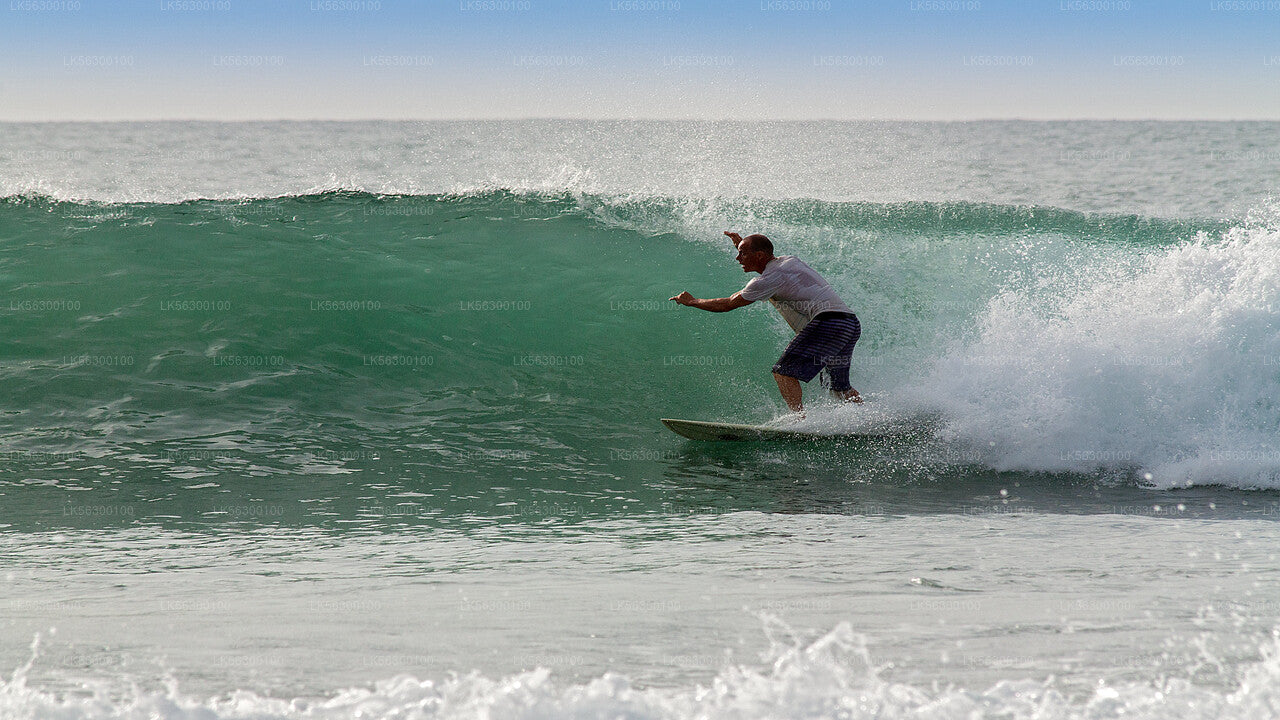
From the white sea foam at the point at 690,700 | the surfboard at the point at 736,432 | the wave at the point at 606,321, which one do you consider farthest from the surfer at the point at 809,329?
the white sea foam at the point at 690,700

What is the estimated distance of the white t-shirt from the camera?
6.85 m

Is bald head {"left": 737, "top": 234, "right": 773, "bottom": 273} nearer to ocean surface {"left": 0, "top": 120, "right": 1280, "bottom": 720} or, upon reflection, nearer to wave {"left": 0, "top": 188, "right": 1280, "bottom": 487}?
ocean surface {"left": 0, "top": 120, "right": 1280, "bottom": 720}

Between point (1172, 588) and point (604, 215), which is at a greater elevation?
point (604, 215)

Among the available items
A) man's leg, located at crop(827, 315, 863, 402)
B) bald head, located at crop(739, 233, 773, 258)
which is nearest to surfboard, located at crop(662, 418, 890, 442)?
man's leg, located at crop(827, 315, 863, 402)

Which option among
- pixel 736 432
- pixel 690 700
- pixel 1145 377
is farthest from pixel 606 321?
pixel 690 700

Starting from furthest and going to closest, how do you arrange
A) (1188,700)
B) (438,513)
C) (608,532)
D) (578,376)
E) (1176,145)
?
(1176,145)
(578,376)
(438,513)
(608,532)
(1188,700)

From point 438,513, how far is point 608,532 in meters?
1.05

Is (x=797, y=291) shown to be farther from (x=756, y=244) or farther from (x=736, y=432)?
(x=736, y=432)

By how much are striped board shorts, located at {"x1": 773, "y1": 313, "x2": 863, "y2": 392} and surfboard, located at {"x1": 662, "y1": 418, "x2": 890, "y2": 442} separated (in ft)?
1.41

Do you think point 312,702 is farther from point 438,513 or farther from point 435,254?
point 435,254

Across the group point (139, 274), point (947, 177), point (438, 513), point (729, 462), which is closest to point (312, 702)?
point (438, 513)

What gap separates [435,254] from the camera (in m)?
10.8

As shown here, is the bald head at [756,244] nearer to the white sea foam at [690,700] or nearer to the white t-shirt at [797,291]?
the white t-shirt at [797,291]

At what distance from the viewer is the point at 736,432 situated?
6.96 m
